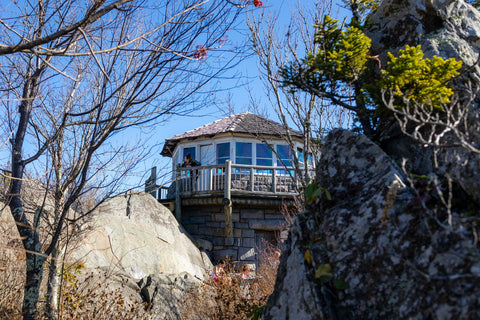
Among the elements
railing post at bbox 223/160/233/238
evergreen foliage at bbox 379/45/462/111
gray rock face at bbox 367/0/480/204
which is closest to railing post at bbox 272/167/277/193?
railing post at bbox 223/160/233/238

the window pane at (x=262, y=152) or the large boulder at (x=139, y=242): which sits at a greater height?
the window pane at (x=262, y=152)

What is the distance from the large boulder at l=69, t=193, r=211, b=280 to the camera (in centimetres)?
982

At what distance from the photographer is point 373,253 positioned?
2.93 metres

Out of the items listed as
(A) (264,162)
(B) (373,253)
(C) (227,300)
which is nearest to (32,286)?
(B) (373,253)

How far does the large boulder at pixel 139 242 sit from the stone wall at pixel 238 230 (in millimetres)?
867

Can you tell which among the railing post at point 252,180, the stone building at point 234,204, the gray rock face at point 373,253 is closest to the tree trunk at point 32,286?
the gray rock face at point 373,253

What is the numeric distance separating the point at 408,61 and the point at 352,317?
6.84 ft

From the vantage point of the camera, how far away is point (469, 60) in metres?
3.80

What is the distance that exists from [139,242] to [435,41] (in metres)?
9.04

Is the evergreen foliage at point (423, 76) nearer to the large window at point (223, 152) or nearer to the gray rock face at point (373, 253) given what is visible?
the gray rock face at point (373, 253)

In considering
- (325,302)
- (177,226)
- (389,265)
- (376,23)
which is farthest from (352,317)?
(177,226)

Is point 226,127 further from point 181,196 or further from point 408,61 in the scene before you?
point 408,61

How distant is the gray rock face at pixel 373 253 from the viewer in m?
2.43

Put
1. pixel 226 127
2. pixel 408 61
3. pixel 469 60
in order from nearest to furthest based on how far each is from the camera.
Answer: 1. pixel 408 61
2. pixel 469 60
3. pixel 226 127
